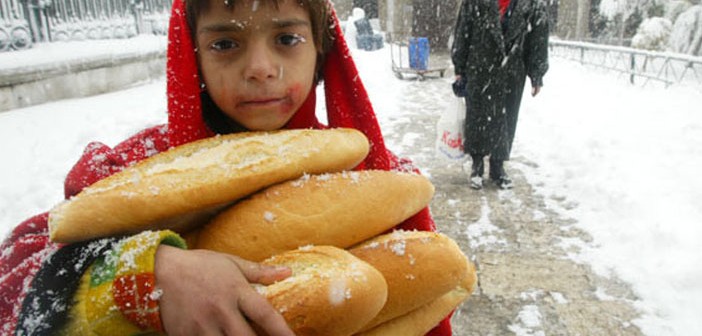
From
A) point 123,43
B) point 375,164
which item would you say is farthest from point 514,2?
point 123,43

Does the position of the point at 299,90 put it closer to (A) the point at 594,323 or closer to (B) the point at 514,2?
(A) the point at 594,323

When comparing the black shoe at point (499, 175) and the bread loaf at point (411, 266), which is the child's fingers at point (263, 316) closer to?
the bread loaf at point (411, 266)

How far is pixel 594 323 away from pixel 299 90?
2.59 m

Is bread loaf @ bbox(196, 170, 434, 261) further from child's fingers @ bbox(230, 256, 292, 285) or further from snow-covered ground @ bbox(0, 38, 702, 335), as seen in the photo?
snow-covered ground @ bbox(0, 38, 702, 335)

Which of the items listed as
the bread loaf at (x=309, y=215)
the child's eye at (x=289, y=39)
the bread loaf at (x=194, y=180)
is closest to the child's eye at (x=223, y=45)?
the child's eye at (x=289, y=39)

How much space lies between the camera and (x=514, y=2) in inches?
193

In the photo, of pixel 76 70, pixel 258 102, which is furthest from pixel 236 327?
pixel 76 70

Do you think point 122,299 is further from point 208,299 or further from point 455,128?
point 455,128

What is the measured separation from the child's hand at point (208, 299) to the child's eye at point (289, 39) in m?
0.61

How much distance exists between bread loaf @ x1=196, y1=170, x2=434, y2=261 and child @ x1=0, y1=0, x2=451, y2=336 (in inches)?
3.3

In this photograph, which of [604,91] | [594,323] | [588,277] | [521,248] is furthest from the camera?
[604,91]

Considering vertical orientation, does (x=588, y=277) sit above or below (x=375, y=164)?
below

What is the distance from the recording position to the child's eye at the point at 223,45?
3.70 feet

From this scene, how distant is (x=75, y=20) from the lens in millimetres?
7770
